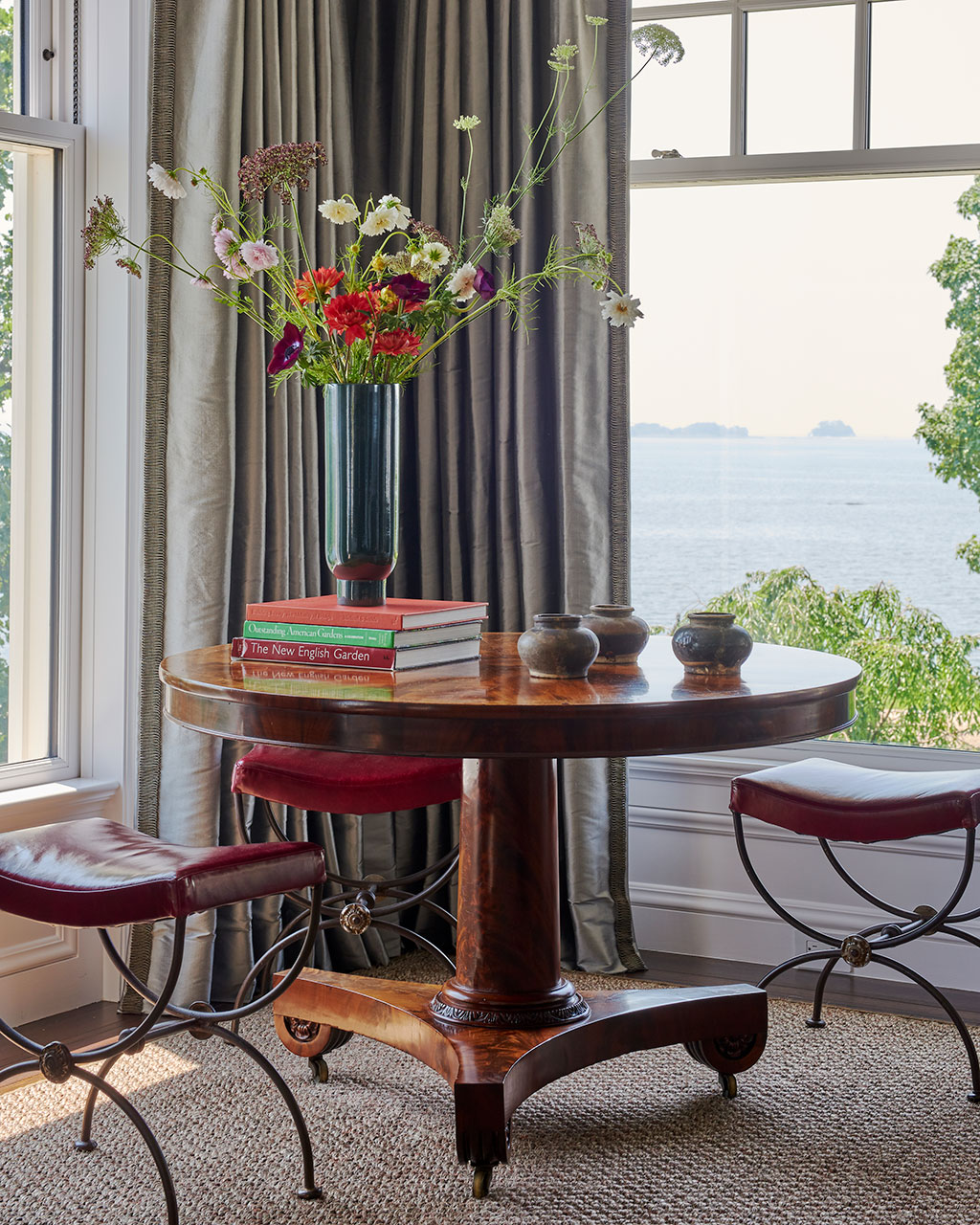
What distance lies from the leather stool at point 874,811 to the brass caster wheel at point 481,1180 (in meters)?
0.79

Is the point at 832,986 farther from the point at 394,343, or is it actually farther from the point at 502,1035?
the point at 394,343

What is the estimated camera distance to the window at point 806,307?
123 inches

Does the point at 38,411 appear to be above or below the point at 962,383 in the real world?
below

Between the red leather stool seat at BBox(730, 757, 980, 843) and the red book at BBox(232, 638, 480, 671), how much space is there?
2.34 feet

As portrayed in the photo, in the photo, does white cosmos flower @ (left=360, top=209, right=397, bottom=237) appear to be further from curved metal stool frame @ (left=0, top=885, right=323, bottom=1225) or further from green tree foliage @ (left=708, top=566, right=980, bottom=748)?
green tree foliage @ (left=708, top=566, right=980, bottom=748)

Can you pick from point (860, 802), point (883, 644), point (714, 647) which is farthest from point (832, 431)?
point (714, 647)

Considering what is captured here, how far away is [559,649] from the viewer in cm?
191

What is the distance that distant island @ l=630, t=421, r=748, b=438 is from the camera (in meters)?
3.33

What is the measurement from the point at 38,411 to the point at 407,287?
114 centimetres

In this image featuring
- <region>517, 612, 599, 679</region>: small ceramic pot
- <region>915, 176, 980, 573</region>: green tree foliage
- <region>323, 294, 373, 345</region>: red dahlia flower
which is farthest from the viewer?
<region>915, 176, 980, 573</region>: green tree foliage

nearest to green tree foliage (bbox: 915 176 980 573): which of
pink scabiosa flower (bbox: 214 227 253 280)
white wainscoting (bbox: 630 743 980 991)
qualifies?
white wainscoting (bbox: 630 743 980 991)

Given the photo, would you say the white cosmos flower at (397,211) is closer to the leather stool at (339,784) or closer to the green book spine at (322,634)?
the green book spine at (322,634)

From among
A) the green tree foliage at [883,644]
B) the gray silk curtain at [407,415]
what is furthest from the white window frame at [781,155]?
the green tree foliage at [883,644]

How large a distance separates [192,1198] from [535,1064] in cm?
57
